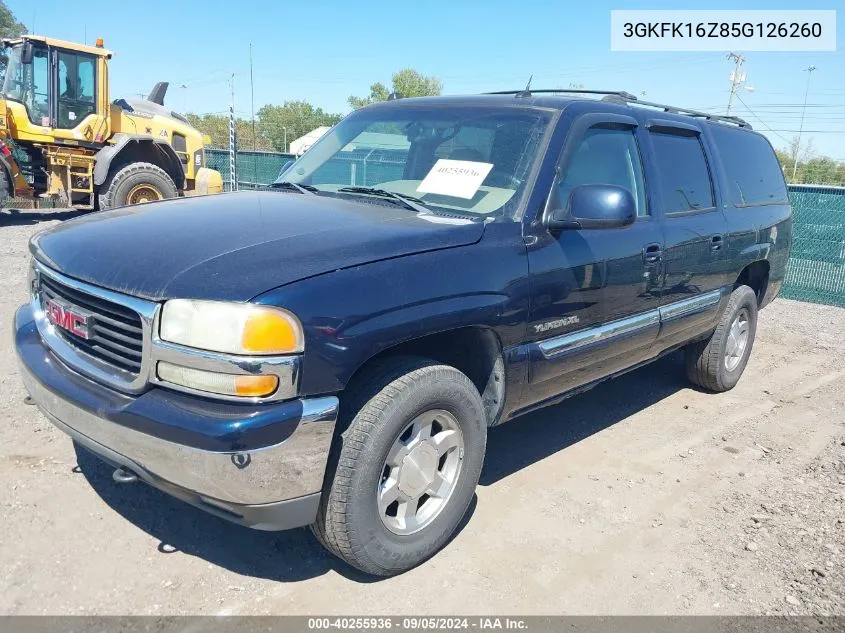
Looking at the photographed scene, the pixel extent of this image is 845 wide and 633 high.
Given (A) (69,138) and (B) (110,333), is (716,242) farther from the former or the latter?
(A) (69,138)

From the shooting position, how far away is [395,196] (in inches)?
137

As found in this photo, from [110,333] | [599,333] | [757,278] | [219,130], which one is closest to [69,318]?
[110,333]

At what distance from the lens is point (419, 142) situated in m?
3.89

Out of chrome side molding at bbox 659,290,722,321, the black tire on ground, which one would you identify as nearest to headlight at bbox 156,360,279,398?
chrome side molding at bbox 659,290,722,321

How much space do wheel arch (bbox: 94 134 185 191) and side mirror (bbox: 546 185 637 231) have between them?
429 inches

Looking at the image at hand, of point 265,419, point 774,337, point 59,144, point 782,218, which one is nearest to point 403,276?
point 265,419

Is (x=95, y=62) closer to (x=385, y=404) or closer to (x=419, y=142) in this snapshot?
(x=419, y=142)

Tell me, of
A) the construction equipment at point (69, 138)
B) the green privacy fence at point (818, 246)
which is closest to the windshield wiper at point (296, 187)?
the green privacy fence at point (818, 246)

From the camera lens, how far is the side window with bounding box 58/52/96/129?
12.1m

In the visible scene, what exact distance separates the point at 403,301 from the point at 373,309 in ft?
0.49

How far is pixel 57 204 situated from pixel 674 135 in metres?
12.2

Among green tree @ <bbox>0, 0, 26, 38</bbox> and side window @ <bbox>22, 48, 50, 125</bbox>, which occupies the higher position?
green tree @ <bbox>0, 0, 26, 38</bbox>

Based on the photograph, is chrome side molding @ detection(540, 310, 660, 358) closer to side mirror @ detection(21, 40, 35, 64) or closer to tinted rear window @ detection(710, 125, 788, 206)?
tinted rear window @ detection(710, 125, 788, 206)

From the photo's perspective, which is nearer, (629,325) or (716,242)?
(629,325)
